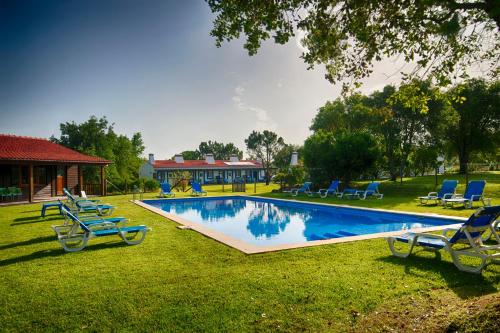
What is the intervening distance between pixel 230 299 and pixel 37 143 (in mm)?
26608

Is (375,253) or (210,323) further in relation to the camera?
(375,253)

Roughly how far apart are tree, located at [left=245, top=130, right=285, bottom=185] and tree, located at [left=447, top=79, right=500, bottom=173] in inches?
1062

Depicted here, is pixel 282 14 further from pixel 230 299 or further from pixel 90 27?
pixel 90 27

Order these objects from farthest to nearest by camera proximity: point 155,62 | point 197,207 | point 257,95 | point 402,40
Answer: point 257,95, point 197,207, point 155,62, point 402,40

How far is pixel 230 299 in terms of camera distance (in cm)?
408

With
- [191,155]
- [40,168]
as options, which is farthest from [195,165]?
[191,155]

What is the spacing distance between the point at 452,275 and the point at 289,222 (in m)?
8.89

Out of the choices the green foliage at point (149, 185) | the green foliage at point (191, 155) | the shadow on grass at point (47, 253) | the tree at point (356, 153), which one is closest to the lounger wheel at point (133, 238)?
the shadow on grass at point (47, 253)

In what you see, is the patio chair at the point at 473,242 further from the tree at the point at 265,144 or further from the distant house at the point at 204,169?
the tree at the point at 265,144

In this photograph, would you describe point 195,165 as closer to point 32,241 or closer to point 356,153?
point 356,153

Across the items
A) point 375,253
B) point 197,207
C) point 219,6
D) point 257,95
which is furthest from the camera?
point 257,95

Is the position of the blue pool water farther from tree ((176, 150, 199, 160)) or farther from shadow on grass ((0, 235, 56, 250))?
tree ((176, 150, 199, 160))

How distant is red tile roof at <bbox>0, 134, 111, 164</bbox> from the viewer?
19.5 meters

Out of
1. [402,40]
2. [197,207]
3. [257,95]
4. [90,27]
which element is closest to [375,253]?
[402,40]
